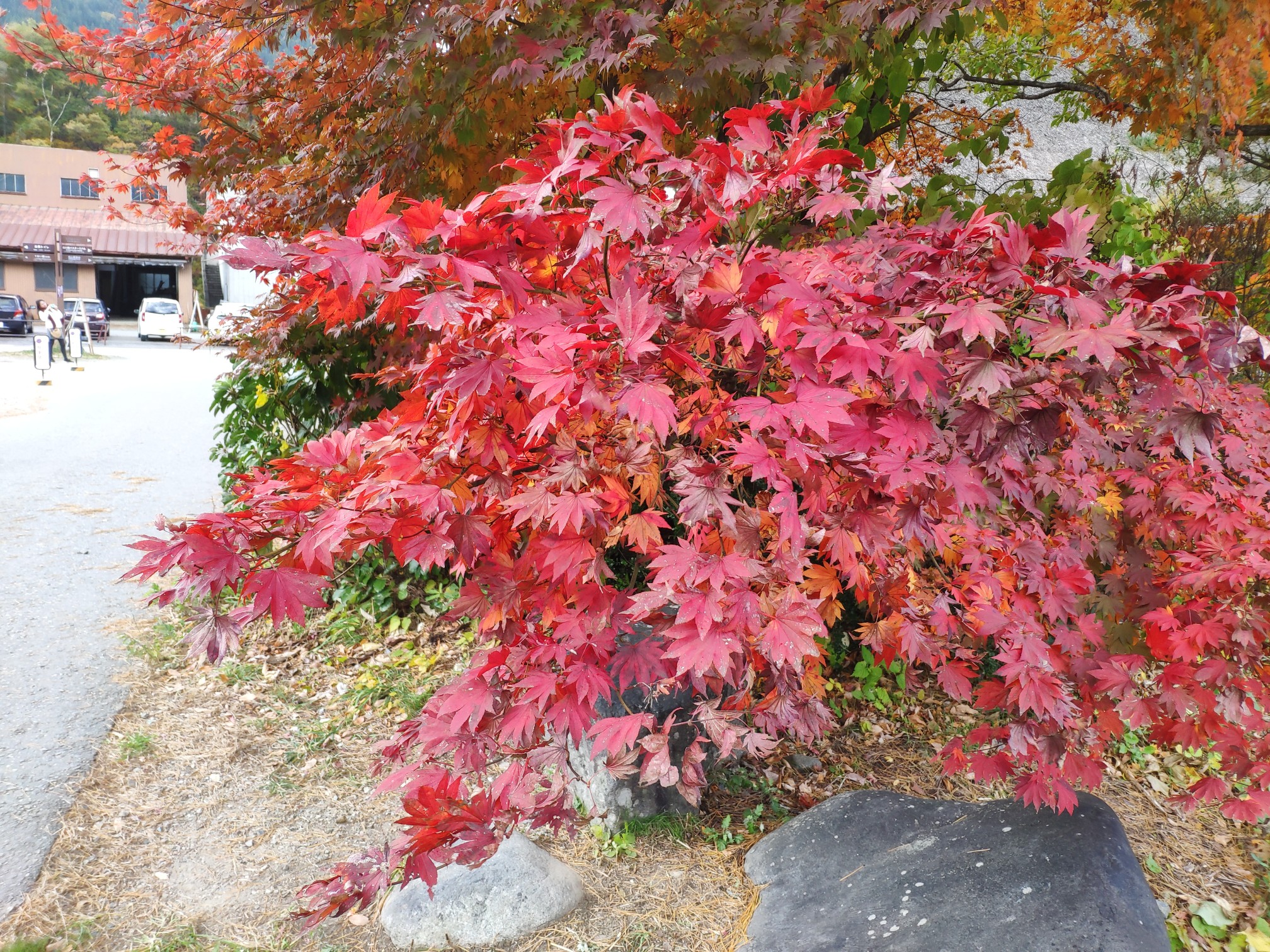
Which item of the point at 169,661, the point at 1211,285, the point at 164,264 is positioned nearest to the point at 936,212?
the point at 169,661

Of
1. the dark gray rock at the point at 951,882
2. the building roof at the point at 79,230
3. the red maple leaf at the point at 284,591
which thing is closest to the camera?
the red maple leaf at the point at 284,591

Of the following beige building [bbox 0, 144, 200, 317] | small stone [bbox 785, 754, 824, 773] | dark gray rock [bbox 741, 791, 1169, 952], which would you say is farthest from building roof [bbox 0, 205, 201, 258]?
dark gray rock [bbox 741, 791, 1169, 952]

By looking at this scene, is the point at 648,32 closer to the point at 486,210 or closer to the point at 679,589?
the point at 486,210

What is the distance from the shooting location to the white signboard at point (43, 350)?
14180mm

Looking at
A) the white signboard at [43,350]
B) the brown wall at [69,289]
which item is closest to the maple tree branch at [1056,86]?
the white signboard at [43,350]

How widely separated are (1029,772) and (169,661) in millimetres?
4009

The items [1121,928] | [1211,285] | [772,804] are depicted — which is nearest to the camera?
[1121,928]

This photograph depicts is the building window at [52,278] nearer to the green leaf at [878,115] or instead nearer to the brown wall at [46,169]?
the brown wall at [46,169]

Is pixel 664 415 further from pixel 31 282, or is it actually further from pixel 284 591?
pixel 31 282

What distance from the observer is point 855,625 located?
4.19 meters

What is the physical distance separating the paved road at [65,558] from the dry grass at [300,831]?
13 cm

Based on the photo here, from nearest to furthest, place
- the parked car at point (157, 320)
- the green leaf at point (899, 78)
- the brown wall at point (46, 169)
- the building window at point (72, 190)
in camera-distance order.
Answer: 1. the green leaf at point (899, 78)
2. the parked car at point (157, 320)
3. the brown wall at point (46, 169)
4. the building window at point (72, 190)

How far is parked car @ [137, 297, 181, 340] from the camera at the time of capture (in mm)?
27469

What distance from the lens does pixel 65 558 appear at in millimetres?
5348
